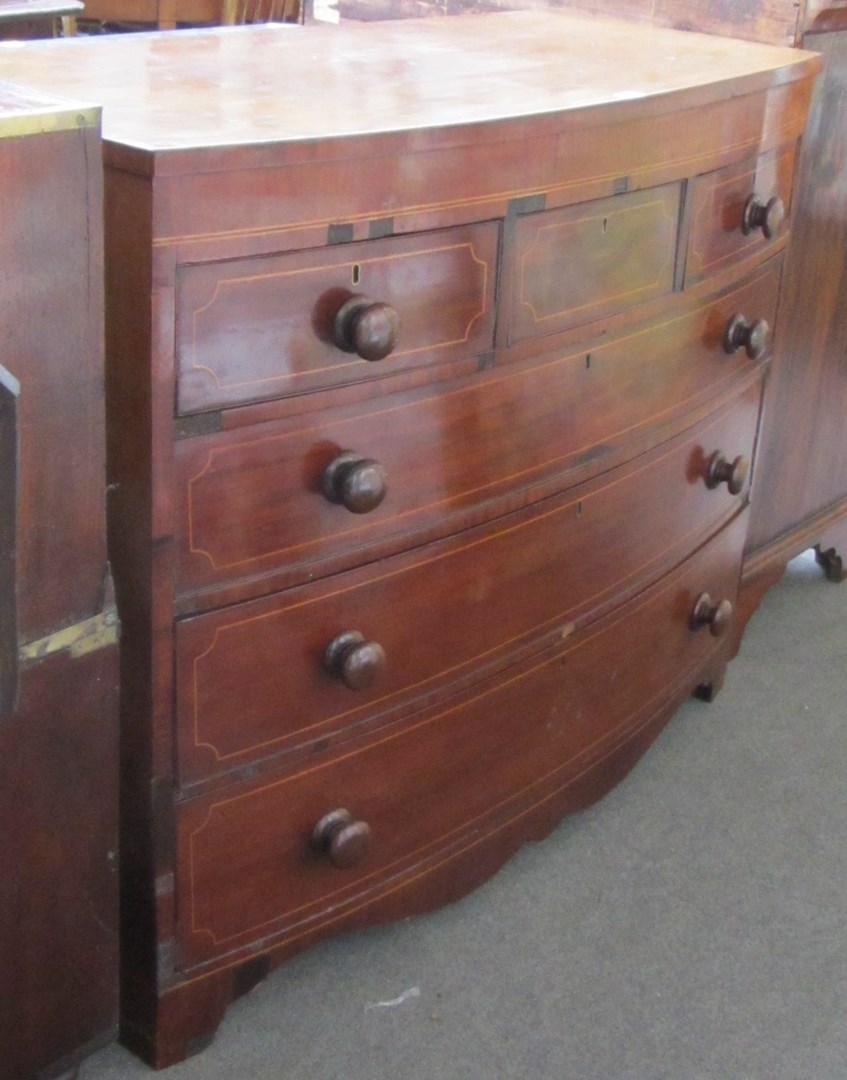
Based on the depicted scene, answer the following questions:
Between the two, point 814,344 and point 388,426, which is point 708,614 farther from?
point 388,426

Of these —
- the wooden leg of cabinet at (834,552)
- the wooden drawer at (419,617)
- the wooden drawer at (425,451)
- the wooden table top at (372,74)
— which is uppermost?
the wooden table top at (372,74)

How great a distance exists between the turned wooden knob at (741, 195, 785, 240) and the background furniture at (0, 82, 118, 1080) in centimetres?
94

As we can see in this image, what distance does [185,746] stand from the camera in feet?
4.22

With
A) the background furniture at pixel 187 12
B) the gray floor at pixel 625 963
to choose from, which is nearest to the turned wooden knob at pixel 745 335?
the gray floor at pixel 625 963

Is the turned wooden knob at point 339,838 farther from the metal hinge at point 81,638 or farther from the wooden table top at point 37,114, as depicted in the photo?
the wooden table top at point 37,114

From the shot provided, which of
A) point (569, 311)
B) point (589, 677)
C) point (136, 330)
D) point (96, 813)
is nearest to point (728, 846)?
point (589, 677)

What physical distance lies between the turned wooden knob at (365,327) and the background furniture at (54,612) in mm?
229

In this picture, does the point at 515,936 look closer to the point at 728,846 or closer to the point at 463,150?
the point at 728,846

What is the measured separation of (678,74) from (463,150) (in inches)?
17.8

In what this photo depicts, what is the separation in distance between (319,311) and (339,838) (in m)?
0.55

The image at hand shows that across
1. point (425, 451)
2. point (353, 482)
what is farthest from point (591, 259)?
point (353, 482)

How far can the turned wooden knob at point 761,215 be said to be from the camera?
67.4 inches

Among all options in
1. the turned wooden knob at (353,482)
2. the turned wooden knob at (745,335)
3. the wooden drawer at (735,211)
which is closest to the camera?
the turned wooden knob at (353,482)

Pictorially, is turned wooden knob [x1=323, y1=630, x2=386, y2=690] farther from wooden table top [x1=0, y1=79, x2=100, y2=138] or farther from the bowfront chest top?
wooden table top [x1=0, y1=79, x2=100, y2=138]
